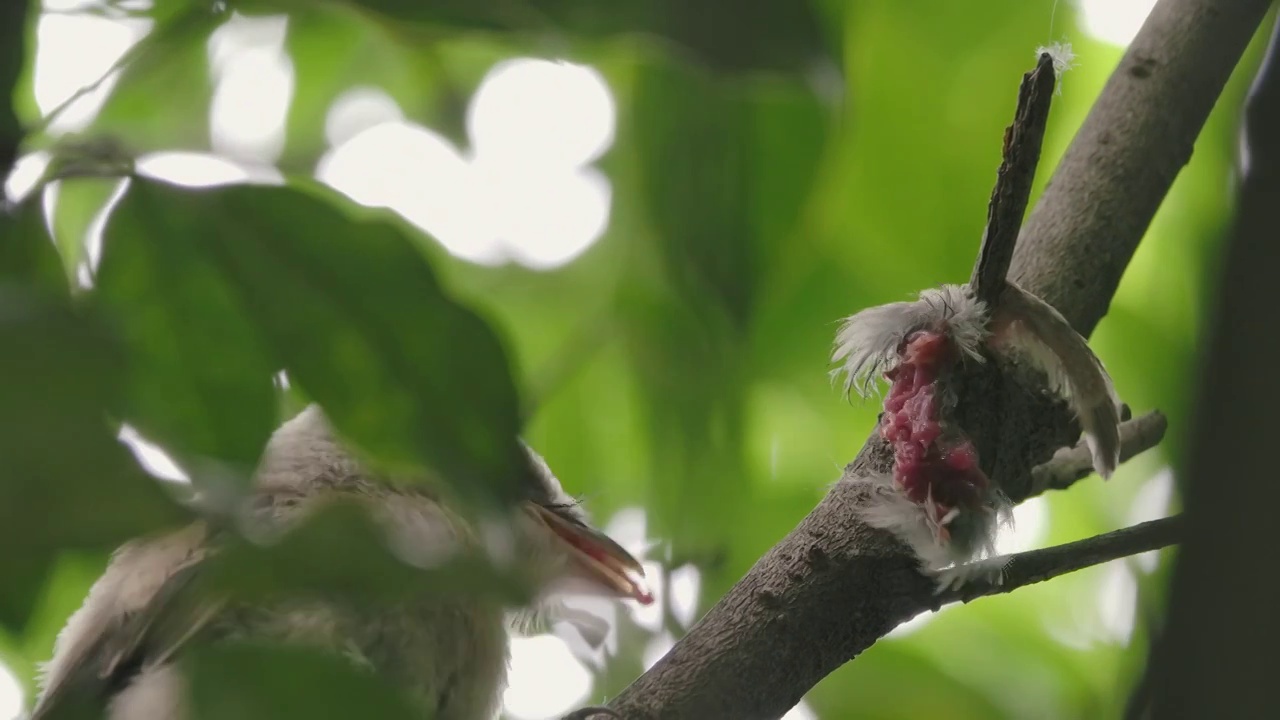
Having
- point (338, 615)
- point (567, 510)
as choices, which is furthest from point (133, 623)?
point (567, 510)

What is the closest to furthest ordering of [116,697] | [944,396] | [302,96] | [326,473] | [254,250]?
[254,250] < [944,396] < [116,697] < [326,473] < [302,96]

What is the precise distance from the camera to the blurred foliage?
598 mm

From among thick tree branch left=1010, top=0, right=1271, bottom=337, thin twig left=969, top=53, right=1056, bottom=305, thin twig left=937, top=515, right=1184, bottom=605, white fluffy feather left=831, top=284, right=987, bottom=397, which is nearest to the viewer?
Result: thin twig left=969, top=53, right=1056, bottom=305

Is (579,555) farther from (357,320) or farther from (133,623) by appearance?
(357,320)

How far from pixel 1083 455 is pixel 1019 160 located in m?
0.69

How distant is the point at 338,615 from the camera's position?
1.35m

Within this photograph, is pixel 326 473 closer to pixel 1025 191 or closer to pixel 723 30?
pixel 1025 191

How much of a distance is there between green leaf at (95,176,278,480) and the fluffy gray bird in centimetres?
62

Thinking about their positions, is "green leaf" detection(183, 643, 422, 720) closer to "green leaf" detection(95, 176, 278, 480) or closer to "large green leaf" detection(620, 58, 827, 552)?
"green leaf" detection(95, 176, 278, 480)

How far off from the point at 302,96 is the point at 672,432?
1.29 m

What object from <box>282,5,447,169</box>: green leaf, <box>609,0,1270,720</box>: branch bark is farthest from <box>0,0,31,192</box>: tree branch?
<box>282,5,447,169</box>: green leaf

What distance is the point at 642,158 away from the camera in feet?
2.84

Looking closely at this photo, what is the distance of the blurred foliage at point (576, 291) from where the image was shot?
598mm

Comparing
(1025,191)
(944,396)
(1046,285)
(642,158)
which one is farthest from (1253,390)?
(1046,285)
